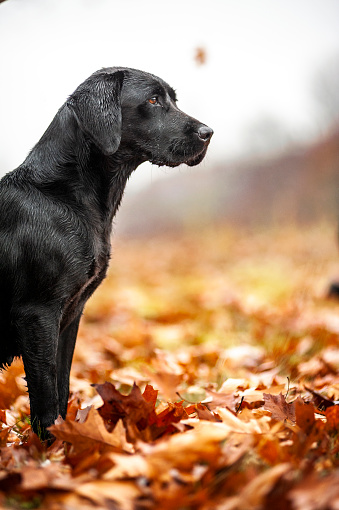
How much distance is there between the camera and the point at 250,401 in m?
2.35

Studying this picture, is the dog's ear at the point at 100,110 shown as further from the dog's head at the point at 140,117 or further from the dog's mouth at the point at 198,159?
the dog's mouth at the point at 198,159

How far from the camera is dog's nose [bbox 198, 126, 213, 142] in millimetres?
2600

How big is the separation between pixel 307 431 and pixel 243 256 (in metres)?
12.4

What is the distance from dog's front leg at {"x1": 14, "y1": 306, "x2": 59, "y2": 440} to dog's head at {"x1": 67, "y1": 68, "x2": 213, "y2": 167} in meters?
0.83

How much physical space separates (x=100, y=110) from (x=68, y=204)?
472 mm

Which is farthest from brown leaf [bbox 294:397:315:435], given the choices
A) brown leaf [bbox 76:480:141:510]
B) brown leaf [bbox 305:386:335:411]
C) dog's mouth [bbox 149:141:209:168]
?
dog's mouth [bbox 149:141:209:168]

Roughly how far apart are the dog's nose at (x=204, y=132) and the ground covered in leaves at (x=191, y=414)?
1264 millimetres

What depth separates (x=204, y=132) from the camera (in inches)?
103

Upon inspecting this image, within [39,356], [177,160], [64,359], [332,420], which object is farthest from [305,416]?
[177,160]

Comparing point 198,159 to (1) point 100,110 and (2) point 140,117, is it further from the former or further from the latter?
(1) point 100,110

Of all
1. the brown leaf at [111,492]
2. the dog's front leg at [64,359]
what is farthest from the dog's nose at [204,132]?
the brown leaf at [111,492]

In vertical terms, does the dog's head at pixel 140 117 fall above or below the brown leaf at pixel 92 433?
above

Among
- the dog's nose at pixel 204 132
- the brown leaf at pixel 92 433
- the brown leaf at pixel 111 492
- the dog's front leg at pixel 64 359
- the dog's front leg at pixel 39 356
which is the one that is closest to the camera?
the brown leaf at pixel 111 492

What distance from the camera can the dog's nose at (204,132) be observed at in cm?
260
